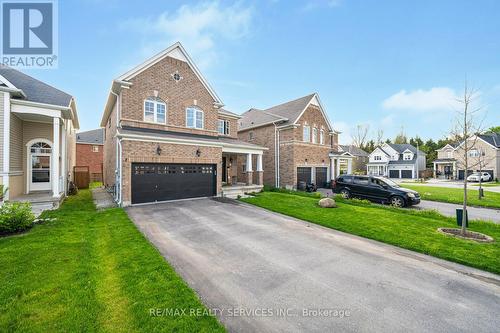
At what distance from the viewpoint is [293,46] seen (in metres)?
18.0

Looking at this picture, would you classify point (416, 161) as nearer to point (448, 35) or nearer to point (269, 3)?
point (448, 35)

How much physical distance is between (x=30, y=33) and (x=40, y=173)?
7.89m

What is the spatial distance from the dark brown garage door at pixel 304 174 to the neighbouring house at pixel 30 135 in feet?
58.4

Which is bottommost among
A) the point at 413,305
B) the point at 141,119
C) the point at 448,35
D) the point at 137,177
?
the point at 413,305

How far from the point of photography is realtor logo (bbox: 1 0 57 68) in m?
10.3

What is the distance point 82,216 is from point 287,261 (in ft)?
30.9

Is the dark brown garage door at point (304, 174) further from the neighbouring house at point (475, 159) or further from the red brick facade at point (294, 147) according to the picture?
the neighbouring house at point (475, 159)

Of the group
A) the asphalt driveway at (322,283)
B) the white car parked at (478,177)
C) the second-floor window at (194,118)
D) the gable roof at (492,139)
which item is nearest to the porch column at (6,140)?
the asphalt driveway at (322,283)

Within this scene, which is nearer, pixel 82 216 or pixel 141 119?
pixel 82 216

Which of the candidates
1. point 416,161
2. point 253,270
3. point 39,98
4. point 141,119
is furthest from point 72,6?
point 416,161

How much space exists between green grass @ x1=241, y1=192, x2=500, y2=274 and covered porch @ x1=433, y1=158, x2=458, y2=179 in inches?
1650

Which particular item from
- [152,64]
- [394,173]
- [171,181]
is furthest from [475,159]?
[152,64]

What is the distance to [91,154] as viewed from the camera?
29719 mm

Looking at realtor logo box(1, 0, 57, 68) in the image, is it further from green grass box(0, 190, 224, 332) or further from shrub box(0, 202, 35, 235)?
green grass box(0, 190, 224, 332)
